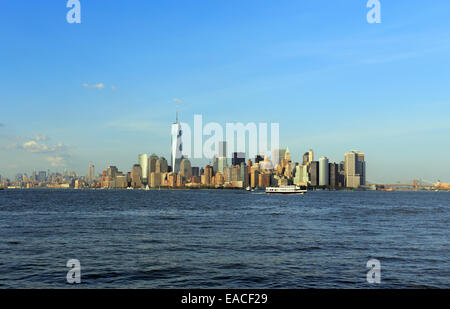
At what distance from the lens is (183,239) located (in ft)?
140

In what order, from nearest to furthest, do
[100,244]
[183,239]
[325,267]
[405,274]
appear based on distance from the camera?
[405,274] → [325,267] → [100,244] → [183,239]

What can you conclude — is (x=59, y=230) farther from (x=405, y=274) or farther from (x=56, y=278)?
(x=405, y=274)

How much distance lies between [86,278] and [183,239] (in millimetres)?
18494

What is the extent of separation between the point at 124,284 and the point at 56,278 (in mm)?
4843
